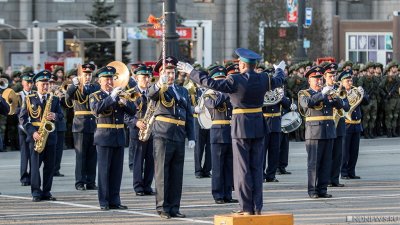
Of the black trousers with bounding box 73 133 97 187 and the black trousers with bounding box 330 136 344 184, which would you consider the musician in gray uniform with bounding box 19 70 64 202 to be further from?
the black trousers with bounding box 330 136 344 184

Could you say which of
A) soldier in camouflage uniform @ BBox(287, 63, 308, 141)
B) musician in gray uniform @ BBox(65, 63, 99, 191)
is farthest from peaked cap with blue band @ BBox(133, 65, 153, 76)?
Result: soldier in camouflage uniform @ BBox(287, 63, 308, 141)

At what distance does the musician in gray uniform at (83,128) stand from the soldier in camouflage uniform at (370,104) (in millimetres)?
11467

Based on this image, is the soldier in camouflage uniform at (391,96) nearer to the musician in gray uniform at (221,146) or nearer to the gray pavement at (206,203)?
the gray pavement at (206,203)

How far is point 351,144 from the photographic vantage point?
20484 millimetres

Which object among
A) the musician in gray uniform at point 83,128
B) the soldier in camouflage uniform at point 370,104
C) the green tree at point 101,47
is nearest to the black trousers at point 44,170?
the musician in gray uniform at point 83,128

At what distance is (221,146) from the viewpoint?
1764cm

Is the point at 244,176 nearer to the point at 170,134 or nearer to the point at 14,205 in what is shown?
the point at 170,134

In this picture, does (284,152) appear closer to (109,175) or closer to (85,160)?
(85,160)

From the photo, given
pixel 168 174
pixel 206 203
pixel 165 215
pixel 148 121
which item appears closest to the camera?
pixel 165 215

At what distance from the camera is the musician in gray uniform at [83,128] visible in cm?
1911

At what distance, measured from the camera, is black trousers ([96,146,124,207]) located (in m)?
16.4

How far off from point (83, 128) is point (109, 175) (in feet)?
9.94

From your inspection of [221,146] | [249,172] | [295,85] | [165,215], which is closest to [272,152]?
[221,146]

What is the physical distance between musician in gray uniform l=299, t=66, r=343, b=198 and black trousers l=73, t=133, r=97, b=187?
3.54m
